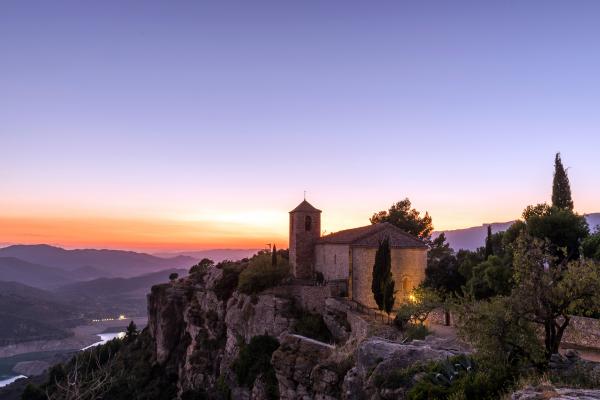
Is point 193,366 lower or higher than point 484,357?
lower

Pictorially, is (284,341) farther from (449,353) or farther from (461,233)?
(461,233)

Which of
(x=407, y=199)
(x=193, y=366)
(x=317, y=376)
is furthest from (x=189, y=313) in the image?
(x=317, y=376)

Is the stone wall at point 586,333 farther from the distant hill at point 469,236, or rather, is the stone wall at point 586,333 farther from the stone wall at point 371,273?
the distant hill at point 469,236

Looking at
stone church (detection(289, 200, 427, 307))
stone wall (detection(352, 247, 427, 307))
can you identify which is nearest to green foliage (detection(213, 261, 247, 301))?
stone church (detection(289, 200, 427, 307))

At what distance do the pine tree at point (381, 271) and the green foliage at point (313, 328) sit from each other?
507cm

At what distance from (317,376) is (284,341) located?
12.5 feet

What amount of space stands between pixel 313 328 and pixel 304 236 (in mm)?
13213

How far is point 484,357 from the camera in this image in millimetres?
14562

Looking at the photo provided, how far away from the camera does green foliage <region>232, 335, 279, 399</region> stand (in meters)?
37.4

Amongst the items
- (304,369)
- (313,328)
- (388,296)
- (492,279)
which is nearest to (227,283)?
(313,328)

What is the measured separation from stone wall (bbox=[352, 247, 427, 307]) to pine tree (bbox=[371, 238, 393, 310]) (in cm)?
155

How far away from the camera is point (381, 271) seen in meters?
39.8

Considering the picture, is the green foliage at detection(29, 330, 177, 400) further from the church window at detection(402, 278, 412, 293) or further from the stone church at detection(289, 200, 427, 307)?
the church window at detection(402, 278, 412, 293)

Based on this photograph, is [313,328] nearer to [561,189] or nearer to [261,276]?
[261,276]
